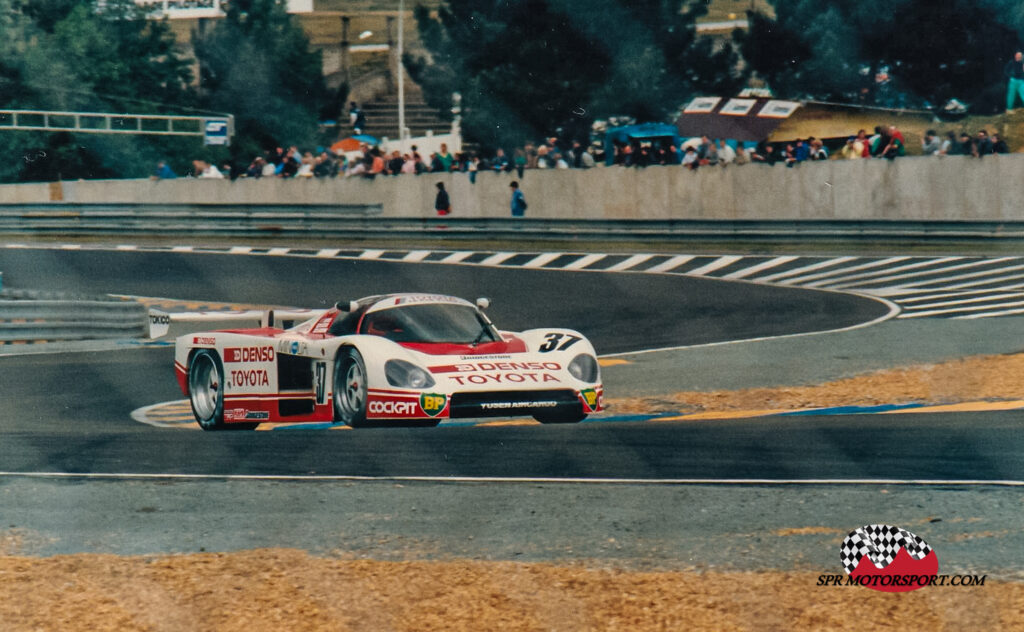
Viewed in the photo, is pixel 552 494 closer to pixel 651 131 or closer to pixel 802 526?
pixel 802 526

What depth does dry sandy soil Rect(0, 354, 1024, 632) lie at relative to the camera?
634cm

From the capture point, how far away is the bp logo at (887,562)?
21.6 ft

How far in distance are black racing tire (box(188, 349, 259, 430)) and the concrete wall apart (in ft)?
60.1

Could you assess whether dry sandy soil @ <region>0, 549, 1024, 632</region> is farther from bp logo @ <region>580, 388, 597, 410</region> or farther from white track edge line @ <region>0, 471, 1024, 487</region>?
bp logo @ <region>580, 388, 597, 410</region>

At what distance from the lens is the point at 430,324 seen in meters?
10.6

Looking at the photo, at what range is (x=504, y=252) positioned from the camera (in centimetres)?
2806

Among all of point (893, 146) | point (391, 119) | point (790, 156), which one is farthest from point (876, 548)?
point (391, 119)

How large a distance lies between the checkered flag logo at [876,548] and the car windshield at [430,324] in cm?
427

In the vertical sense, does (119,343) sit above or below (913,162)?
below

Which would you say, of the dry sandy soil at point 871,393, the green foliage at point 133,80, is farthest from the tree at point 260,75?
the dry sandy soil at point 871,393

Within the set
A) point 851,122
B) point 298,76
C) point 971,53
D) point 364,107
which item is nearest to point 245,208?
point 851,122

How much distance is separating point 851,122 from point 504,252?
37.7 ft

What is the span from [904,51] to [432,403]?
2982cm

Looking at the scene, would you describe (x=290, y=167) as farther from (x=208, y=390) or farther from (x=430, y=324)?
(x=430, y=324)
